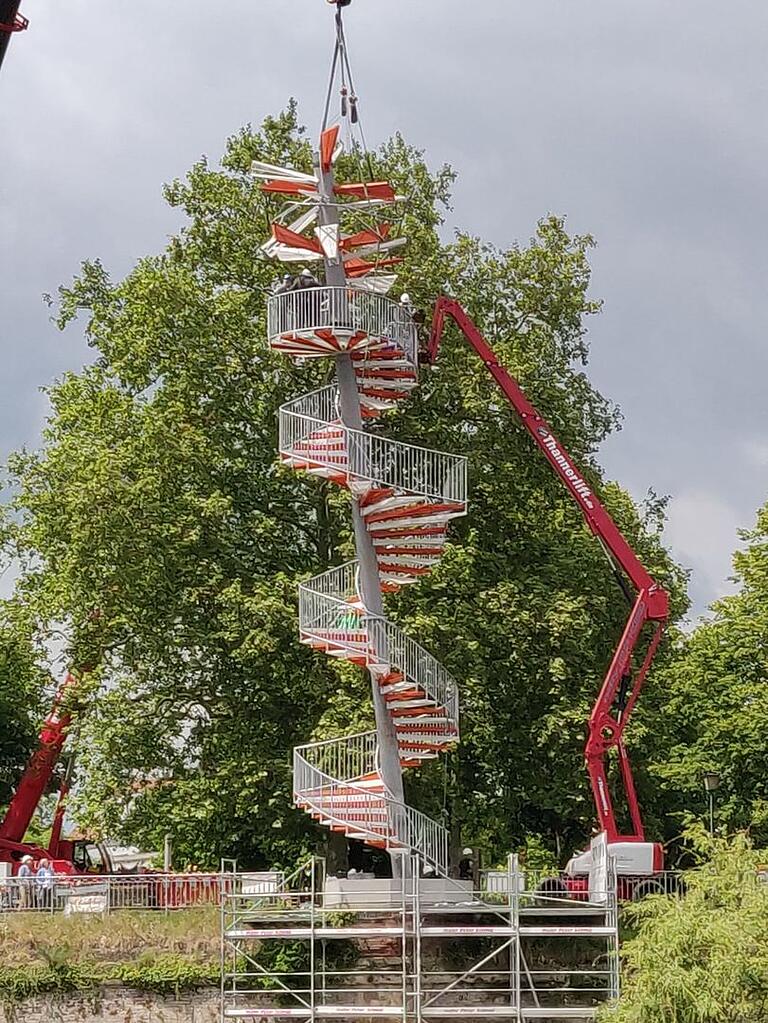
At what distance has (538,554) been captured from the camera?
31984 mm

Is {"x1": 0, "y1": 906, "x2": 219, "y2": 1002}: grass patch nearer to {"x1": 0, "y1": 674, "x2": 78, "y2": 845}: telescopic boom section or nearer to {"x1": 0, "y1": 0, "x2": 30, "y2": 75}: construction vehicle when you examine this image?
{"x1": 0, "y1": 674, "x2": 78, "y2": 845}: telescopic boom section

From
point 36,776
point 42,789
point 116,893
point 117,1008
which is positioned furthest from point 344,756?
point 42,789

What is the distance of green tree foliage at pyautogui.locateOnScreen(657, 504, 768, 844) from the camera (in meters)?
31.8

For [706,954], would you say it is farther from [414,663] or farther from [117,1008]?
[117,1008]

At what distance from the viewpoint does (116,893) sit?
26.2 m

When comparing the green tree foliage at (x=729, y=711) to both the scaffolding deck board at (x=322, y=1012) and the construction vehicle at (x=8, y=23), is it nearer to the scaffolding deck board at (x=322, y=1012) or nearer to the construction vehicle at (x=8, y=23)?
the scaffolding deck board at (x=322, y=1012)

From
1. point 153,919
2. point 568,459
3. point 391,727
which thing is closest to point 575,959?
point 391,727

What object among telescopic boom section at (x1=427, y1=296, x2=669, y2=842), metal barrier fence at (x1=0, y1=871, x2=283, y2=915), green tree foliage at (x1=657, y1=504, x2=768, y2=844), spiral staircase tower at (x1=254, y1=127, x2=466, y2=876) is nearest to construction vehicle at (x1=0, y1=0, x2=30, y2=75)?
spiral staircase tower at (x1=254, y1=127, x2=466, y2=876)

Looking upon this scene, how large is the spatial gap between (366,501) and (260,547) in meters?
6.41

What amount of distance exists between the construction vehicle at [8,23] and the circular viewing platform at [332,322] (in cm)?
515

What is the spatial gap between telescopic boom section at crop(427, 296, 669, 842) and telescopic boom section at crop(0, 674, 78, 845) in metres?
10.0

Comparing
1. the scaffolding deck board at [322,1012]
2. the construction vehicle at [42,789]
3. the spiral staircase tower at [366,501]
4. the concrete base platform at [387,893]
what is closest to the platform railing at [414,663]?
the spiral staircase tower at [366,501]

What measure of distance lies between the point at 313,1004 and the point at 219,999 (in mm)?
1429

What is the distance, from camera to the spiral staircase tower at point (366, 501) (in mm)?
25266
